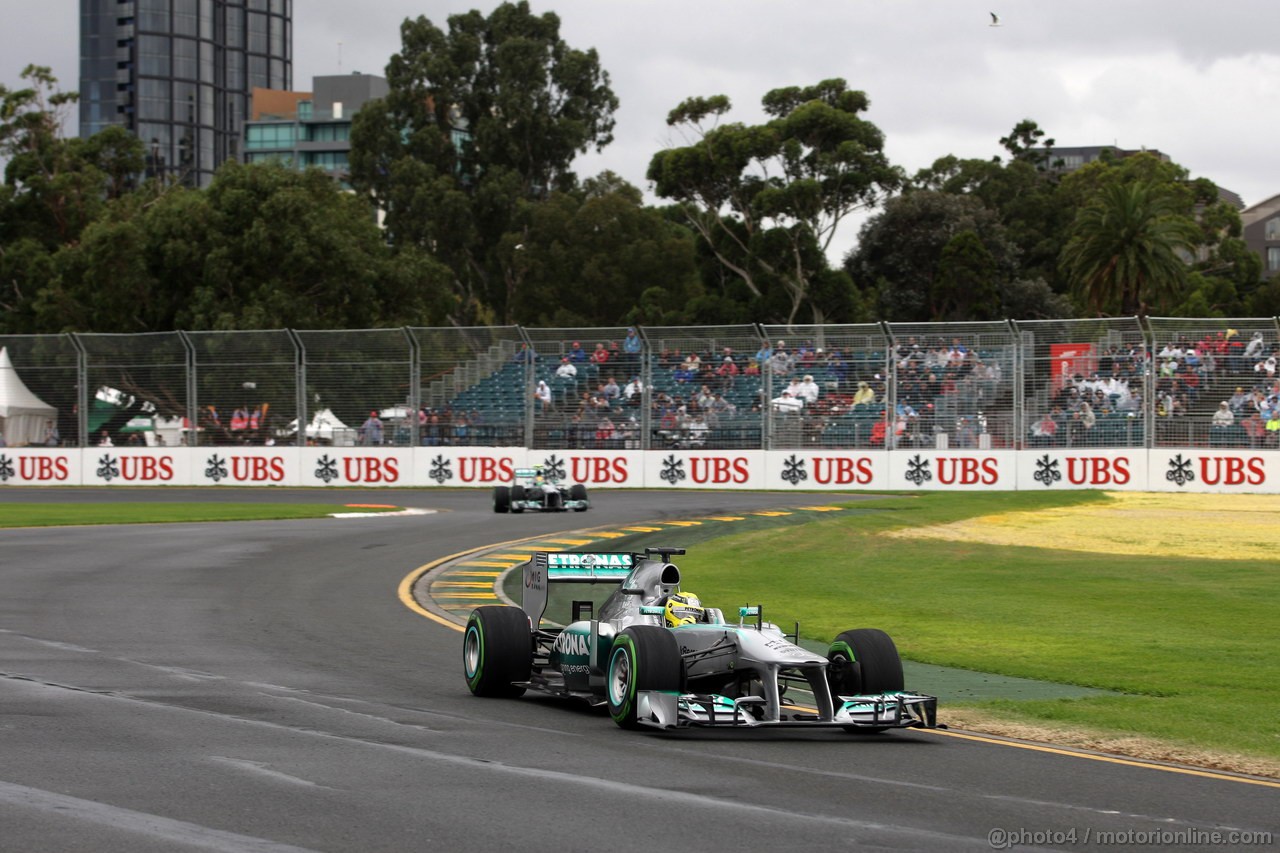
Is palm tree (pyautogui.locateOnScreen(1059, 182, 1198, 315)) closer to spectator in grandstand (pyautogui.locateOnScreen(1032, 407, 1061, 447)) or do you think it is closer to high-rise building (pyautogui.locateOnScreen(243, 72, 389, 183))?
spectator in grandstand (pyautogui.locateOnScreen(1032, 407, 1061, 447))

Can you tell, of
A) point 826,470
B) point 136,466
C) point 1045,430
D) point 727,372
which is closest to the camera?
point 1045,430

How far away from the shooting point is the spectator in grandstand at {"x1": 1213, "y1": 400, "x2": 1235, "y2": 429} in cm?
3850

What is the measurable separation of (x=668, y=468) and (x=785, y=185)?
35405mm

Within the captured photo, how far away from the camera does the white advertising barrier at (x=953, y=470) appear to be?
39.7 meters

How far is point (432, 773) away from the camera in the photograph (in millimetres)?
8469

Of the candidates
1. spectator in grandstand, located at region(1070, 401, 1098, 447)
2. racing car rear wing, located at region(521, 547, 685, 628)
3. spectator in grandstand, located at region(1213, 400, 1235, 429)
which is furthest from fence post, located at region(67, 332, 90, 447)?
racing car rear wing, located at region(521, 547, 685, 628)

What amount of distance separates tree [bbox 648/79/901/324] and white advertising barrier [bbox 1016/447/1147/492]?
3260 centimetres

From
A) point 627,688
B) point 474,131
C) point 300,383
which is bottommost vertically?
point 627,688

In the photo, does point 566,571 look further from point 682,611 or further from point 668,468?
point 668,468

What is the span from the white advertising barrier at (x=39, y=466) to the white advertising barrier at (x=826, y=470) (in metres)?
20.1

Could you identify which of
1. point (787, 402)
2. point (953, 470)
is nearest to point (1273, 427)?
point (953, 470)

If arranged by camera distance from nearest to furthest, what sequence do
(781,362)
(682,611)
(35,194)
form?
(682,611) < (781,362) < (35,194)

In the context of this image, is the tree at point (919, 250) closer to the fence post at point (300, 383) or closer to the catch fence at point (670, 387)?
the catch fence at point (670, 387)

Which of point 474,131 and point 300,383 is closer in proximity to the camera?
point 300,383
